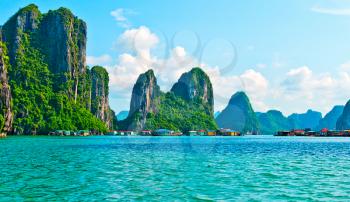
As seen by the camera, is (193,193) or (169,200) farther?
(193,193)

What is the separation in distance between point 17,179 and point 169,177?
15.6m

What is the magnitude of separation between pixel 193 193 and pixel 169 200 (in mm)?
3726

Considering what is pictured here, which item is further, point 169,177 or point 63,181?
point 169,177

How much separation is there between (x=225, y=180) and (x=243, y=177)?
321cm

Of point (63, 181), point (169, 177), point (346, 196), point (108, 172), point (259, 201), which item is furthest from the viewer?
point (108, 172)

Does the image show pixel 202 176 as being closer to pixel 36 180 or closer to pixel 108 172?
pixel 108 172

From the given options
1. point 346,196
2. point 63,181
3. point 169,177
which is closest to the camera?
point 346,196

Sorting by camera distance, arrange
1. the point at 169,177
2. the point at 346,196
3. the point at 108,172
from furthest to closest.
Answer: the point at 108,172, the point at 169,177, the point at 346,196

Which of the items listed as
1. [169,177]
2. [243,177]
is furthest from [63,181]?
[243,177]

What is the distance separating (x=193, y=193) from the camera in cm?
3406

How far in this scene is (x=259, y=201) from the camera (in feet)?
100

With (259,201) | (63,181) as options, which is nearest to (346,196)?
(259,201)

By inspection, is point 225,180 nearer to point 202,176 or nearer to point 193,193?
point 202,176

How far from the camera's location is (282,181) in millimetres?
41375
